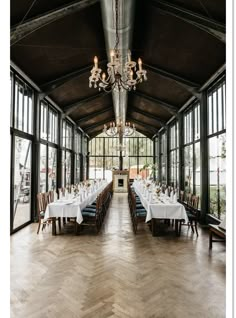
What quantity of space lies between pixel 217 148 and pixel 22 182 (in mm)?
5197

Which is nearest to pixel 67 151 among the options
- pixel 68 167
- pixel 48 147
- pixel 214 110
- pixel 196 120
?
pixel 68 167

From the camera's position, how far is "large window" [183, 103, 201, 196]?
807 cm

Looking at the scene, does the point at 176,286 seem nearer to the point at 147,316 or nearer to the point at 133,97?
the point at 147,316

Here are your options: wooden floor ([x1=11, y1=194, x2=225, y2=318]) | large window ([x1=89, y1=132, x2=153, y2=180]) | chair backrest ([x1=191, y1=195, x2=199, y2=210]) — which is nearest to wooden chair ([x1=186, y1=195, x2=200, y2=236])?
chair backrest ([x1=191, y1=195, x2=199, y2=210])

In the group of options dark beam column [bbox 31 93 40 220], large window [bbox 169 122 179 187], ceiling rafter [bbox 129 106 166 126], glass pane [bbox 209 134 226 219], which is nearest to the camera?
glass pane [bbox 209 134 226 219]

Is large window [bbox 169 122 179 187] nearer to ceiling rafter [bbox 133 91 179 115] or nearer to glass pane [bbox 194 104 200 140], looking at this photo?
ceiling rafter [bbox 133 91 179 115]

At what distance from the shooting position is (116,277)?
11.1 ft

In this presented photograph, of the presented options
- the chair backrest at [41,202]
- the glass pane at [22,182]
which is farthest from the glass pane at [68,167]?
the chair backrest at [41,202]

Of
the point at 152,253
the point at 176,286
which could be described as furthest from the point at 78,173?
the point at 176,286

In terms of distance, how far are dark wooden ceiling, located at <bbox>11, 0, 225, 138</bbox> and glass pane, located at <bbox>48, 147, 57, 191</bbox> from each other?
1946 millimetres

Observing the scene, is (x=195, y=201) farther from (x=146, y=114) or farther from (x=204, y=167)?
(x=146, y=114)

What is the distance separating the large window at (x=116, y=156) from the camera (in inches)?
688

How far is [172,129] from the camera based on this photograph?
1229 centimetres
